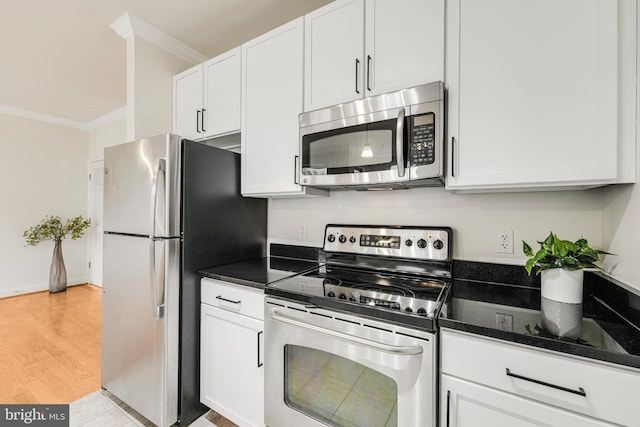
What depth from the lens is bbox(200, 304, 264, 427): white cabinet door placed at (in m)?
1.47

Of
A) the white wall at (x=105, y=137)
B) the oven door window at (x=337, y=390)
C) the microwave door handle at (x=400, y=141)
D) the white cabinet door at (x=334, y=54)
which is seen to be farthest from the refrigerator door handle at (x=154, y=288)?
the white wall at (x=105, y=137)

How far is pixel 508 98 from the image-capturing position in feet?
3.77

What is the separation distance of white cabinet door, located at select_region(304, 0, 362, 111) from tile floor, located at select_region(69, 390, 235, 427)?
1.97 metres

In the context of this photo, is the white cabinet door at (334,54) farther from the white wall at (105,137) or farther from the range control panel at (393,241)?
the white wall at (105,137)

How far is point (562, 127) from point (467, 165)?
340 millimetres

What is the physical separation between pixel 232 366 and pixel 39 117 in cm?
510

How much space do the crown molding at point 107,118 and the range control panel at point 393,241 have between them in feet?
13.1

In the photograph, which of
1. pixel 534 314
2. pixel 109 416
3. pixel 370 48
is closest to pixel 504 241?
pixel 534 314

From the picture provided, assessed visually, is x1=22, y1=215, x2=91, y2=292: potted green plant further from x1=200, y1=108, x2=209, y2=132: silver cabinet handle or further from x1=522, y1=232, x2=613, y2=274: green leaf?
x1=522, y1=232, x2=613, y2=274: green leaf

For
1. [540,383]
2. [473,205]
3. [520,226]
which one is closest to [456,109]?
[473,205]

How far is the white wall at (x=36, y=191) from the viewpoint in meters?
3.93

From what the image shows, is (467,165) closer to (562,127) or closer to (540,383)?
(562,127)

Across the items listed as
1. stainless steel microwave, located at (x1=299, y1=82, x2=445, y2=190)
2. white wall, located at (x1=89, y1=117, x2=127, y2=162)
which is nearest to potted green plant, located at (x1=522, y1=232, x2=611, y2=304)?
stainless steel microwave, located at (x1=299, y1=82, x2=445, y2=190)

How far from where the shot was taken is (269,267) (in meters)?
1.82
